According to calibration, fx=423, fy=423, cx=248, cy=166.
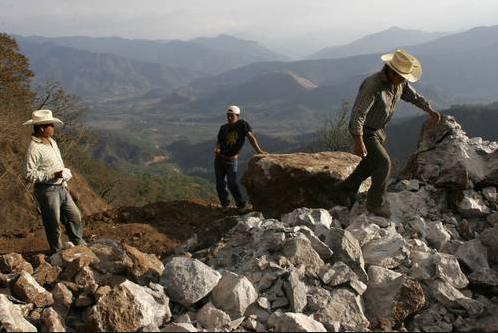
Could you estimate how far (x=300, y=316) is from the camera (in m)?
3.71

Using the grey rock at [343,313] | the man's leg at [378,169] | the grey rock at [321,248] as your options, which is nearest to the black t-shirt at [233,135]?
the man's leg at [378,169]

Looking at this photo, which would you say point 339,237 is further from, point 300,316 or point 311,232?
point 300,316

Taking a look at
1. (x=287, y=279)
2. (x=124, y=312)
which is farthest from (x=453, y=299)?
(x=124, y=312)

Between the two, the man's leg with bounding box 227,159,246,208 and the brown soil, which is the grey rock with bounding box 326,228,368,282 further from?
the man's leg with bounding box 227,159,246,208

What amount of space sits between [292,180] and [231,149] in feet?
5.09

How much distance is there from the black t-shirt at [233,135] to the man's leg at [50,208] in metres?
3.55

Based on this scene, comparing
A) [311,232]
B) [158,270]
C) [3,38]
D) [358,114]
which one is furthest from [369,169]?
[3,38]

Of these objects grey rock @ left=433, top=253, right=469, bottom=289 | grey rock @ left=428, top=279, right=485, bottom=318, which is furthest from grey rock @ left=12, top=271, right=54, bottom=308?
grey rock @ left=433, top=253, right=469, bottom=289

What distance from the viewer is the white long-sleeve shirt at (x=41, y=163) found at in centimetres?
514

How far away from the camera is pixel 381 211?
234 inches

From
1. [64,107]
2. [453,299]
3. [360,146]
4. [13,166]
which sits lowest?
[13,166]

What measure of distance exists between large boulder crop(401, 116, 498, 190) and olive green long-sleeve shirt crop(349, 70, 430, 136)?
1536mm

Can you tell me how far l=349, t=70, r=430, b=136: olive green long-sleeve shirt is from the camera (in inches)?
215

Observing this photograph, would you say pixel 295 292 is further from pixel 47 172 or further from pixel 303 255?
pixel 47 172
